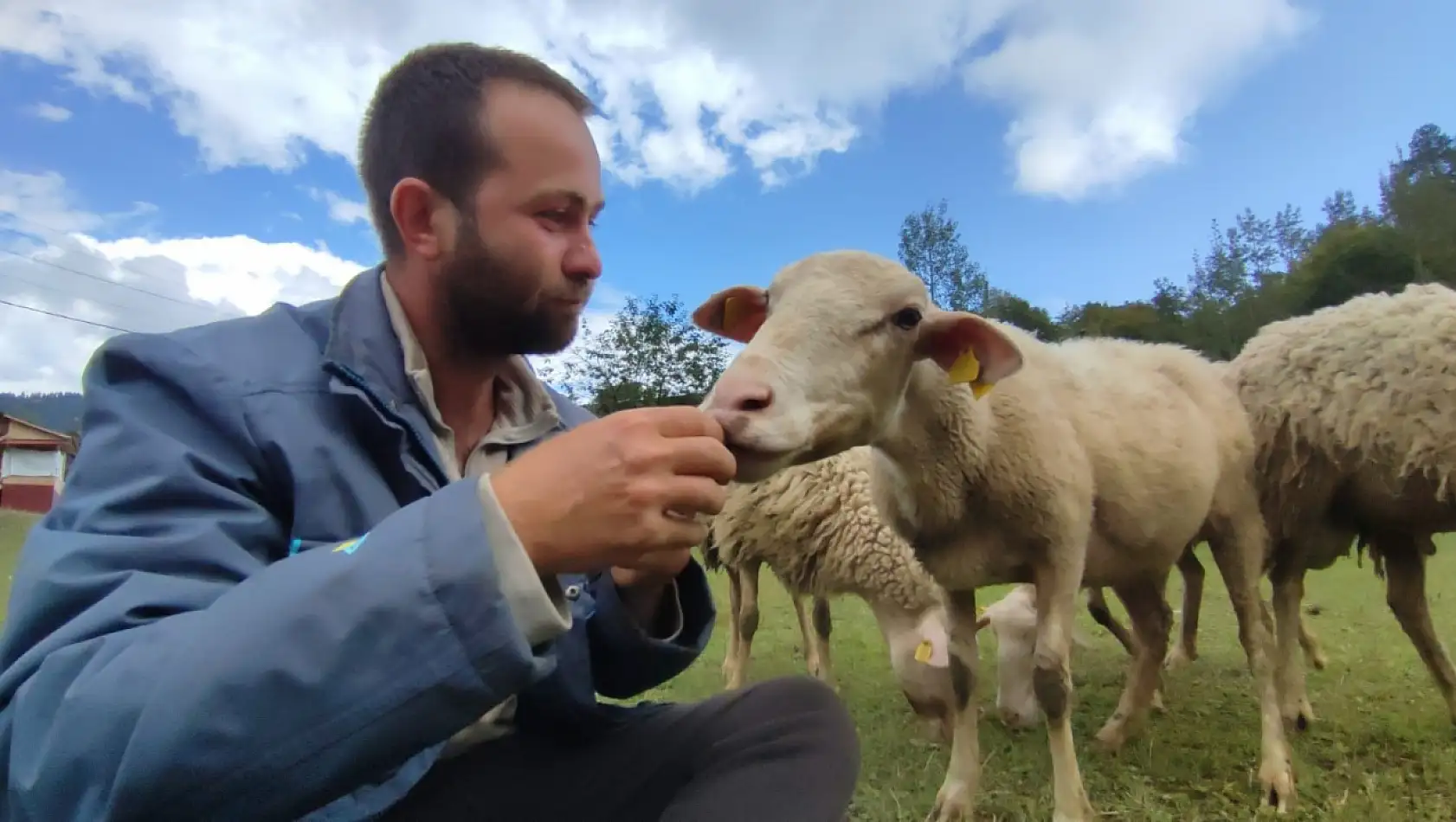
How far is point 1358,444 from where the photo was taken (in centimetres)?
363

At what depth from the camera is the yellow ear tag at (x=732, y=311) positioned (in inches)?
94.6

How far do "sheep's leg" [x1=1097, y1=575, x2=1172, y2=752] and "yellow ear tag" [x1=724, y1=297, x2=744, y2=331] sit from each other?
245cm

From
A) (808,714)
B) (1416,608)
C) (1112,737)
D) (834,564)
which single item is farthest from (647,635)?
(1416,608)

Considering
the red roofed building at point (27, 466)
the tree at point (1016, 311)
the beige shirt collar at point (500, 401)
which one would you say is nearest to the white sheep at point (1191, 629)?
the beige shirt collar at point (500, 401)

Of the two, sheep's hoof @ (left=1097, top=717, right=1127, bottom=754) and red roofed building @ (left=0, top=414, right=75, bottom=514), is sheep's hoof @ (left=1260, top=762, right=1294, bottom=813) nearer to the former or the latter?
sheep's hoof @ (left=1097, top=717, right=1127, bottom=754)

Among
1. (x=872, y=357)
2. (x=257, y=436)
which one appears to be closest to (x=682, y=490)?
(x=257, y=436)

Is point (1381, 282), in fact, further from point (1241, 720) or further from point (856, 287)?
point (856, 287)

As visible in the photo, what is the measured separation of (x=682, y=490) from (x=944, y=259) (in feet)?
108

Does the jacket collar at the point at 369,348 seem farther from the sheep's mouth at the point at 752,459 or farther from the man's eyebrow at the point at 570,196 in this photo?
the sheep's mouth at the point at 752,459

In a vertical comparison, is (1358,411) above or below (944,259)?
below

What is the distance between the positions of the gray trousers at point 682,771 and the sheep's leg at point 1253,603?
7.98 ft

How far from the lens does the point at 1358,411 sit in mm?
3617

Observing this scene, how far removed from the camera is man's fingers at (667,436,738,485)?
3.18 ft

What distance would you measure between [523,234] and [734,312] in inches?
40.2
